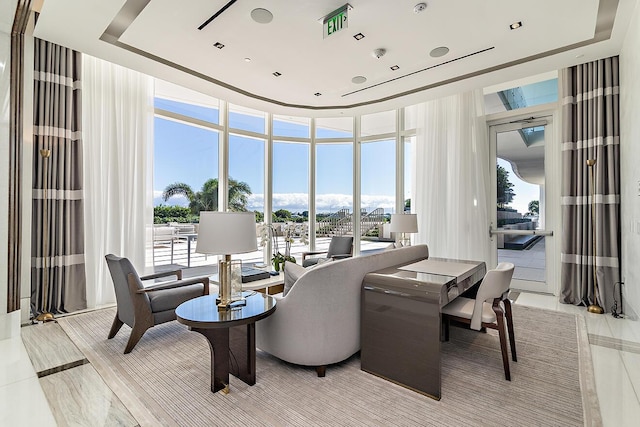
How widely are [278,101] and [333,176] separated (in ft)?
6.69

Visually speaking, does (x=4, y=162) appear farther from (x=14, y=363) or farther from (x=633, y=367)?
(x=633, y=367)

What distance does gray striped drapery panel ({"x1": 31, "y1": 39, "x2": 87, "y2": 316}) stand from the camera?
3.51 metres

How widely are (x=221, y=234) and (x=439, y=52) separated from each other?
318cm

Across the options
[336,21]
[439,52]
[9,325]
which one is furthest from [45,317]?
[439,52]

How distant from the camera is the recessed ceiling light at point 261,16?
290 centimetres

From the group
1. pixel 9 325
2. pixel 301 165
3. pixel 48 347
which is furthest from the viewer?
pixel 301 165

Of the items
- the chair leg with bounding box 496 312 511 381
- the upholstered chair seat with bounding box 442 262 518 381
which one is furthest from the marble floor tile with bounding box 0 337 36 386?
the chair leg with bounding box 496 312 511 381

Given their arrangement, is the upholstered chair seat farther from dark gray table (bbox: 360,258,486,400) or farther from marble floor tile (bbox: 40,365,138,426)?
marble floor tile (bbox: 40,365,138,426)

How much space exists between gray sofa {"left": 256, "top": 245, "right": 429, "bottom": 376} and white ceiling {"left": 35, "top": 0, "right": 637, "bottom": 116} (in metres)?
2.33

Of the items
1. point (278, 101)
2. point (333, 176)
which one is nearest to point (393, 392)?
point (278, 101)

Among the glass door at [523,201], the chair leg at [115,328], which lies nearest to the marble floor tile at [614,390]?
the glass door at [523,201]

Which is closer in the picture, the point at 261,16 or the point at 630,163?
the point at 261,16

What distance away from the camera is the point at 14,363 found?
253 cm

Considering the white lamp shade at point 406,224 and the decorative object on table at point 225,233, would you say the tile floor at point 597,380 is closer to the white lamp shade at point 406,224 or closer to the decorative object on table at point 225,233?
the decorative object on table at point 225,233
